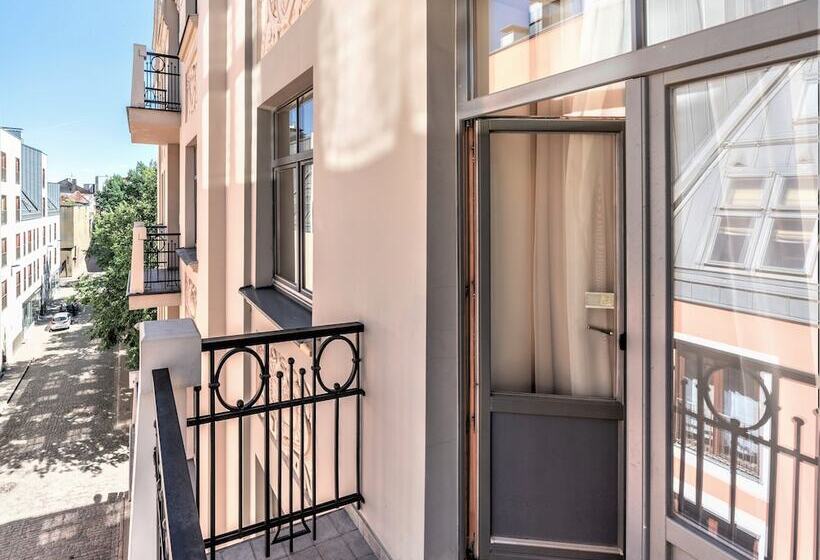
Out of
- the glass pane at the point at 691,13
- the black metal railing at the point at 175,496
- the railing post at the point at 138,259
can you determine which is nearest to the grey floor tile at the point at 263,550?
the black metal railing at the point at 175,496

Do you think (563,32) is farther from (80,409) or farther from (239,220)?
(80,409)

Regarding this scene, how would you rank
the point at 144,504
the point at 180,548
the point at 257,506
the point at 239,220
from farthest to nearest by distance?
the point at 239,220
the point at 257,506
the point at 144,504
the point at 180,548

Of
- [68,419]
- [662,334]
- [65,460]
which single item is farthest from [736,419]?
[68,419]

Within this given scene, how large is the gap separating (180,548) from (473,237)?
1.52m

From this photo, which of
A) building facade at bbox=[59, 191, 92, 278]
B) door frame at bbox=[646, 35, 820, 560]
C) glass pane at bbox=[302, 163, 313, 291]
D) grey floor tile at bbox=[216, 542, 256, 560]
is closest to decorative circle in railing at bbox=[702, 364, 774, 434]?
door frame at bbox=[646, 35, 820, 560]

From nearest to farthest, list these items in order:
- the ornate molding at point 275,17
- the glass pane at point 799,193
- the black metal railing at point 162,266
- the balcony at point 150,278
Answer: the glass pane at point 799,193
the ornate molding at point 275,17
the balcony at point 150,278
the black metal railing at point 162,266

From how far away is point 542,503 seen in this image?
200 cm

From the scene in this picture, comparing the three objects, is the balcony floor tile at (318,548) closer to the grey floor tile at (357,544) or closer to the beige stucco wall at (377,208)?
the grey floor tile at (357,544)

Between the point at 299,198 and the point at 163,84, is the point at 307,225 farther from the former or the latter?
the point at 163,84

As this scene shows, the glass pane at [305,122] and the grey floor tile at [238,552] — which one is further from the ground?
the glass pane at [305,122]

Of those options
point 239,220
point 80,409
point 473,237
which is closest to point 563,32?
point 473,237

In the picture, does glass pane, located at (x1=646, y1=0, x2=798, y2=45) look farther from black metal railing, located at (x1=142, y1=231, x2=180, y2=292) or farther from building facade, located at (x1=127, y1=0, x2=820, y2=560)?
black metal railing, located at (x1=142, y1=231, x2=180, y2=292)

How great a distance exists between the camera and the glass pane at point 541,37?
168cm

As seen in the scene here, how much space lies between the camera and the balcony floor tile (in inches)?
92.9
